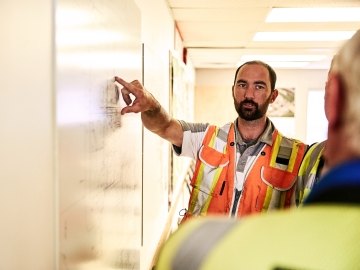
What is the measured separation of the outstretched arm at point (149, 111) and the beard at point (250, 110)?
308 mm

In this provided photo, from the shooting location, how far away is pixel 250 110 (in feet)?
6.39

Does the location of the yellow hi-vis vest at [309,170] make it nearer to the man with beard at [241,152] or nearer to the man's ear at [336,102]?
the man with beard at [241,152]

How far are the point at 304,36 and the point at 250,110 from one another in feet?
9.85

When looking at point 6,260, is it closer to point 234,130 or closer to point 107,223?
point 107,223

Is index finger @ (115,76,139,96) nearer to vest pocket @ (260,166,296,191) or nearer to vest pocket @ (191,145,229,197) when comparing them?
vest pocket @ (191,145,229,197)

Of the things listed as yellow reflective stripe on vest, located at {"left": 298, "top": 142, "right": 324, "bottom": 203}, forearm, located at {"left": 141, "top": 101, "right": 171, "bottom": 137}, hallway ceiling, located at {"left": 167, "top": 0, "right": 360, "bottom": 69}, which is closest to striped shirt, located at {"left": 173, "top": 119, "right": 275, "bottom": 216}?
forearm, located at {"left": 141, "top": 101, "right": 171, "bottom": 137}

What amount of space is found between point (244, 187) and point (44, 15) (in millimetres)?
1210

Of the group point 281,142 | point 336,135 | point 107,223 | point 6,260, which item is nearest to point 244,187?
point 281,142

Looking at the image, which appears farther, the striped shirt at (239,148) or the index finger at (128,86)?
the striped shirt at (239,148)

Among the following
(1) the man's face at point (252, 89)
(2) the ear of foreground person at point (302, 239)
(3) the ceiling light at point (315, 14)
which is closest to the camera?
(2) the ear of foreground person at point (302, 239)

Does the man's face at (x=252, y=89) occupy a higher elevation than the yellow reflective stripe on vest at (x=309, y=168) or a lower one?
higher

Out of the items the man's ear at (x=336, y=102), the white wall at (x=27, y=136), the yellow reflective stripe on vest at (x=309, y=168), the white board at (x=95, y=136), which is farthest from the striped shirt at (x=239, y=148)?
the man's ear at (x=336, y=102)

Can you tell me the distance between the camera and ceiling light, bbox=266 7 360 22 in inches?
129

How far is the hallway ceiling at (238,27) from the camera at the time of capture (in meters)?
3.09
